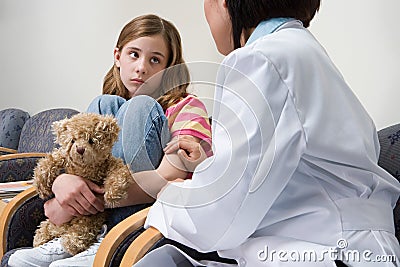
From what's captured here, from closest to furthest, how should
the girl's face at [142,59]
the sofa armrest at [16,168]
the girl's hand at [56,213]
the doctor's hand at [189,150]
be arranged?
the doctor's hand at [189,150]
the girl's hand at [56,213]
the girl's face at [142,59]
the sofa armrest at [16,168]

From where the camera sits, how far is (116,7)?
3.12 metres

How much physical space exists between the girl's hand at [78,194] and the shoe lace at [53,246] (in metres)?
0.11

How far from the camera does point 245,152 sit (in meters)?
1.00

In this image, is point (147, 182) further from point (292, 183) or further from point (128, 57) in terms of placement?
point (128, 57)

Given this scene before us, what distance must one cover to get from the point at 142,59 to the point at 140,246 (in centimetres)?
89

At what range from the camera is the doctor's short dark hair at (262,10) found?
1182 mm

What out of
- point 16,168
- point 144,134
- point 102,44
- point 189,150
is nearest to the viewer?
point 189,150

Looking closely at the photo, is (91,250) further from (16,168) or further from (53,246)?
(16,168)

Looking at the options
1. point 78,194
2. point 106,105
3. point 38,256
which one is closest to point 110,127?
point 78,194

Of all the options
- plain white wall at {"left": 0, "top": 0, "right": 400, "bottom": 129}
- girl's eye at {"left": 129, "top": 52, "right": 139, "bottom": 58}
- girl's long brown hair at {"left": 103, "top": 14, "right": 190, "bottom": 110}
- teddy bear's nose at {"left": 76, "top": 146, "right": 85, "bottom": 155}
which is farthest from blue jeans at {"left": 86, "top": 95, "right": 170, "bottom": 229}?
plain white wall at {"left": 0, "top": 0, "right": 400, "bottom": 129}

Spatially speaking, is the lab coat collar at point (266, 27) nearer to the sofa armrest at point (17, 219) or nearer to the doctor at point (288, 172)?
the doctor at point (288, 172)

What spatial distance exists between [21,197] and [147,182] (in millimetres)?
656

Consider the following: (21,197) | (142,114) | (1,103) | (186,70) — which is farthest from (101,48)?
(186,70)

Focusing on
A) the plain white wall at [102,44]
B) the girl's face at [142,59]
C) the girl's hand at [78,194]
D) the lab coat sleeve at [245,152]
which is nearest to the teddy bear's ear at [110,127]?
the girl's hand at [78,194]
